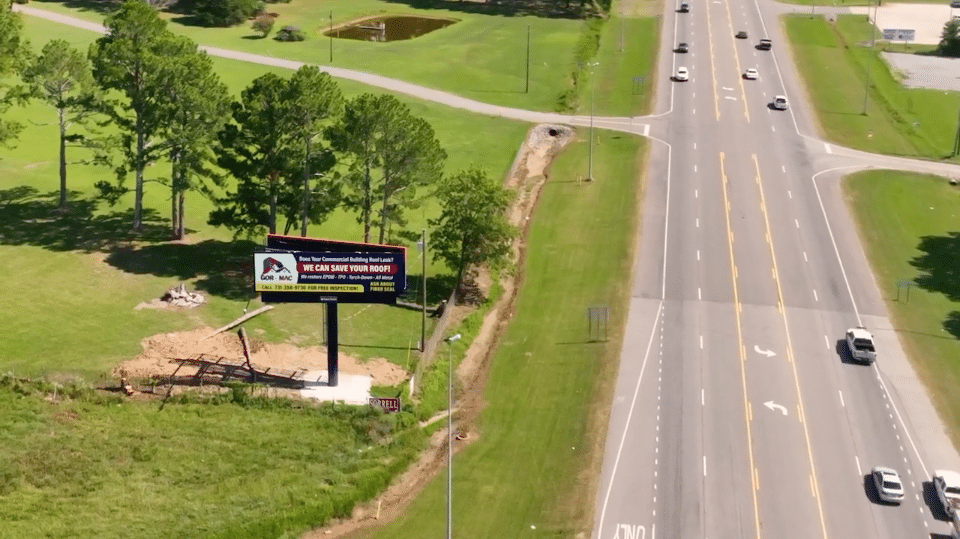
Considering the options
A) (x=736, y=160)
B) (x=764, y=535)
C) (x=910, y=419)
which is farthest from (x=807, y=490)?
(x=736, y=160)

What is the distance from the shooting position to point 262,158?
83.2m

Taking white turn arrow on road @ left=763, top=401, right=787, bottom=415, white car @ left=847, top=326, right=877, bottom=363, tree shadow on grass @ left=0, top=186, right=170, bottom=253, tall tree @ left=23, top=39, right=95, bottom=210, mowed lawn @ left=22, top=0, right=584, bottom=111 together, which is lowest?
white turn arrow on road @ left=763, top=401, right=787, bottom=415

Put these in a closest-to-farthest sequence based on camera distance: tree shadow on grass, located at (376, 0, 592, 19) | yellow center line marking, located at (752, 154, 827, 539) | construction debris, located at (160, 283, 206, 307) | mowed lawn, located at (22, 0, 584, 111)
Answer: yellow center line marking, located at (752, 154, 827, 539), construction debris, located at (160, 283, 206, 307), mowed lawn, located at (22, 0, 584, 111), tree shadow on grass, located at (376, 0, 592, 19)

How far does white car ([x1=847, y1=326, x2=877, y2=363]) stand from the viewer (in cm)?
7381

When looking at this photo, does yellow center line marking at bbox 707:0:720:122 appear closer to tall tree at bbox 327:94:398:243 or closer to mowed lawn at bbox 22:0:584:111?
mowed lawn at bbox 22:0:584:111

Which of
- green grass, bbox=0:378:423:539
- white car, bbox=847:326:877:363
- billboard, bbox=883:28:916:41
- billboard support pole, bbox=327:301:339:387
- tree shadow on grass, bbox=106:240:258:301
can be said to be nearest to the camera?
green grass, bbox=0:378:423:539

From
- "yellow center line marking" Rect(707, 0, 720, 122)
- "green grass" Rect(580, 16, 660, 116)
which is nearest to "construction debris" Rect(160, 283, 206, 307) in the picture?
"green grass" Rect(580, 16, 660, 116)

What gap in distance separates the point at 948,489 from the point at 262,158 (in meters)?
50.0

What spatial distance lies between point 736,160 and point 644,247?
23.5 m

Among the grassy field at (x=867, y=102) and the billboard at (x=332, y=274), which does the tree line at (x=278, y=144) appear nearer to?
the billboard at (x=332, y=274)

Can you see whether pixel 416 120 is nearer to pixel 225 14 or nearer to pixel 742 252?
pixel 742 252

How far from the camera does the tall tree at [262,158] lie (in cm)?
8125

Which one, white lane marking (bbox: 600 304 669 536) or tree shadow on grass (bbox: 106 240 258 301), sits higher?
tree shadow on grass (bbox: 106 240 258 301)

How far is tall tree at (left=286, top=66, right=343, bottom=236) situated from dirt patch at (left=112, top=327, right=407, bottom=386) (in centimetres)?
1262
